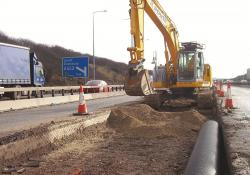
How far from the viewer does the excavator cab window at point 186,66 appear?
21261 millimetres

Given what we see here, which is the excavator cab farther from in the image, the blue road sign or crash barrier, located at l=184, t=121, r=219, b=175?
the blue road sign

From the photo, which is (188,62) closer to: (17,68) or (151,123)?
(151,123)

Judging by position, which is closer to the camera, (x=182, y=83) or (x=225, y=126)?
(x=225, y=126)

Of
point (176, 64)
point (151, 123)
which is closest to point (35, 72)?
point (176, 64)

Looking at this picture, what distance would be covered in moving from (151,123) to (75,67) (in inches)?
1009

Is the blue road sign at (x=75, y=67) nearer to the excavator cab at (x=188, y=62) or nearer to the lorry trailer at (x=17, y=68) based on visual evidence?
the lorry trailer at (x=17, y=68)

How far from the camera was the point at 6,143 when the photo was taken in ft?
27.7

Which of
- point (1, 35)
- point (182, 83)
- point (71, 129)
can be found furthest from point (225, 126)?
point (1, 35)

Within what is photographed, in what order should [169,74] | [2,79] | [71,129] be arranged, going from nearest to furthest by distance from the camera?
[71,129]
[169,74]
[2,79]

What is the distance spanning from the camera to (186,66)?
70.4 ft

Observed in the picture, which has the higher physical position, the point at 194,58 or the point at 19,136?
the point at 194,58

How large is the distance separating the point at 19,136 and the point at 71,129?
197 centimetres

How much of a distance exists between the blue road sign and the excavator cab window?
57.6 ft

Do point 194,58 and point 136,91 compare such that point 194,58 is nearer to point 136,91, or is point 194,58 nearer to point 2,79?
point 136,91
